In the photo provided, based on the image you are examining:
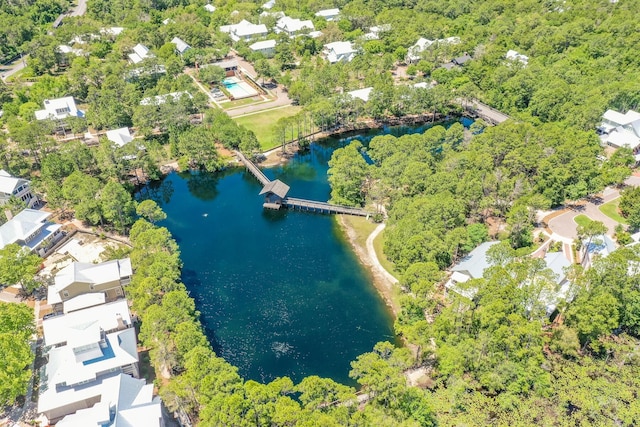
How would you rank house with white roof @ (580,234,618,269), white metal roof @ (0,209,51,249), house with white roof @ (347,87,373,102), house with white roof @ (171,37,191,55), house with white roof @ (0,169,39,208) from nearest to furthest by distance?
house with white roof @ (580,234,618,269) → white metal roof @ (0,209,51,249) → house with white roof @ (0,169,39,208) → house with white roof @ (347,87,373,102) → house with white roof @ (171,37,191,55)

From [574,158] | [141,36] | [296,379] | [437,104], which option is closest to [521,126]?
[574,158]

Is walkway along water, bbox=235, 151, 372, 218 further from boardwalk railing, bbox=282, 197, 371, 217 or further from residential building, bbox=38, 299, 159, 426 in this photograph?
residential building, bbox=38, 299, 159, 426

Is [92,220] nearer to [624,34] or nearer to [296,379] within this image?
[296,379]

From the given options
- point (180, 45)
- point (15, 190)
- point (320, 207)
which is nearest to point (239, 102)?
point (180, 45)

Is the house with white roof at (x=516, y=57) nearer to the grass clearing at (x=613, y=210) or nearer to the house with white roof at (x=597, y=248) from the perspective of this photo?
the grass clearing at (x=613, y=210)

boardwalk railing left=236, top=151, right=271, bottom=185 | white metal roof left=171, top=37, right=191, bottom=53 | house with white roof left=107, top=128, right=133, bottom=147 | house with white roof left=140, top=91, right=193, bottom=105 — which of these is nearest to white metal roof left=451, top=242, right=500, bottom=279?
boardwalk railing left=236, top=151, right=271, bottom=185
